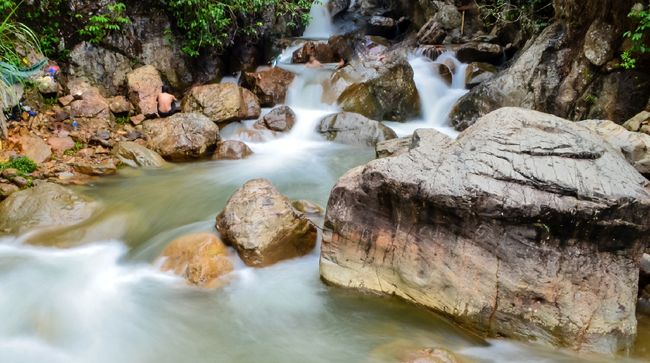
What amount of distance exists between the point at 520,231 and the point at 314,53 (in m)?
10.2

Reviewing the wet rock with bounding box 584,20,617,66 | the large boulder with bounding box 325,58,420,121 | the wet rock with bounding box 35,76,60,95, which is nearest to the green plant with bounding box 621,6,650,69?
the wet rock with bounding box 584,20,617,66

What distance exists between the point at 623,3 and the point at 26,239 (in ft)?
30.8

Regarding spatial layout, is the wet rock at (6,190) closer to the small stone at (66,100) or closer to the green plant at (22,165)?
the green plant at (22,165)

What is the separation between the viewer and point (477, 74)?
36.8ft

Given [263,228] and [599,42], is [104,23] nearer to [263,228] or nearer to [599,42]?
[263,228]

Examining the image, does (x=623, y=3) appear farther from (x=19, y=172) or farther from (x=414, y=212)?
(x=19, y=172)

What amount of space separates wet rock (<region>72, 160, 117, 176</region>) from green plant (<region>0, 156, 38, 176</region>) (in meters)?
0.59

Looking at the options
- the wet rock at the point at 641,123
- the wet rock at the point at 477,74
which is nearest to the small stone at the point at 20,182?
the wet rock at the point at 641,123

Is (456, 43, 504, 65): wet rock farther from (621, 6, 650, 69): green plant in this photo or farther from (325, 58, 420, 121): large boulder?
(621, 6, 650, 69): green plant

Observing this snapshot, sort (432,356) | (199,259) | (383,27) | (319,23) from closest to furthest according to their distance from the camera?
(432,356)
(199,259)
(383,27)
(319,23)

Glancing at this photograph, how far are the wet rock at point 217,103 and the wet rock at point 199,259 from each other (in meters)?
4.56

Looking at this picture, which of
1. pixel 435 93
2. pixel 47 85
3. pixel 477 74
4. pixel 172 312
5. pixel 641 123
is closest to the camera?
pixel 172 312

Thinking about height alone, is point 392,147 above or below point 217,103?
below

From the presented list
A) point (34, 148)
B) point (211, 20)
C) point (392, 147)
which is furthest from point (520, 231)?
point (211, 20)
